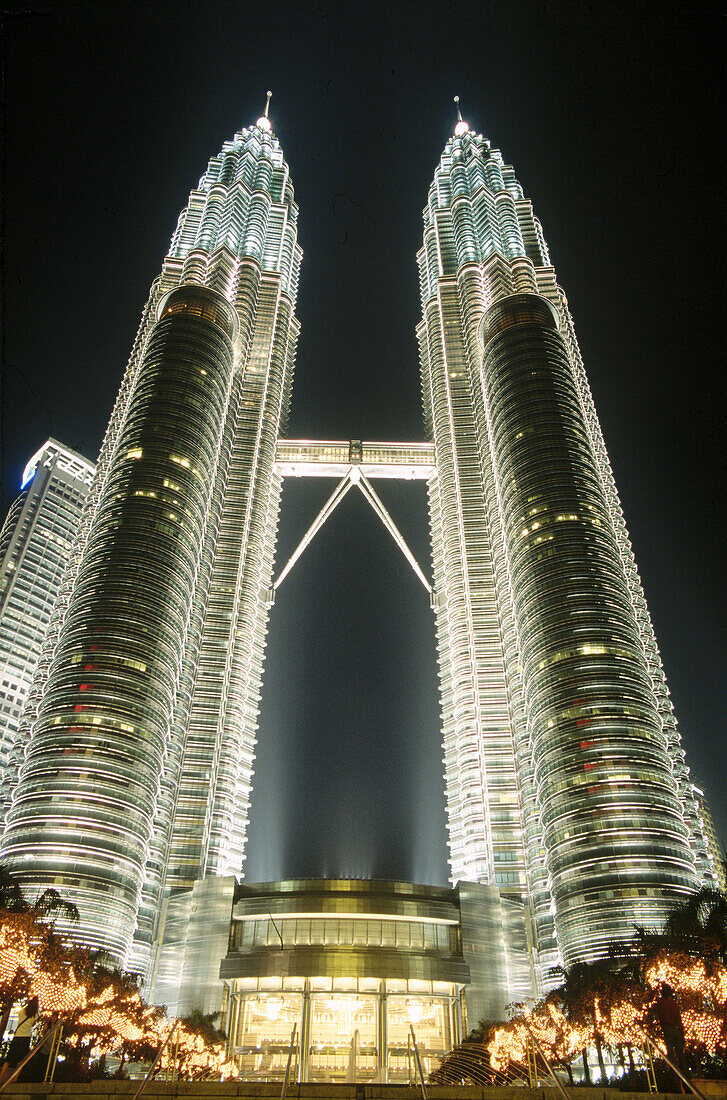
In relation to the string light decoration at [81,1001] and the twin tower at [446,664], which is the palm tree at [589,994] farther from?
the twin tower at [446,664]

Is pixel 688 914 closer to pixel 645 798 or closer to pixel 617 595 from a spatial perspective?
pixel 645 798

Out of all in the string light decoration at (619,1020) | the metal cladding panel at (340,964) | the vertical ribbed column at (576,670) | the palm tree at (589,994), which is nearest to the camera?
the string light decoration at (619,1020)

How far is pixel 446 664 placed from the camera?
580 feet

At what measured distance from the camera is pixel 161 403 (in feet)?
563

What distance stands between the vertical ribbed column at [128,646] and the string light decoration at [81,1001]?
Answer: 36.3 meters

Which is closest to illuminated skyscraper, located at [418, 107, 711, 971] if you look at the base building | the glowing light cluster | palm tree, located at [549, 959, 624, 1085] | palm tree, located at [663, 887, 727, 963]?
the base building

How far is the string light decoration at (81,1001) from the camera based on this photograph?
1590 inches

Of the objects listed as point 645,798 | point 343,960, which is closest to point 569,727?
point 645,798

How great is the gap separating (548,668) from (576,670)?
16.5ft

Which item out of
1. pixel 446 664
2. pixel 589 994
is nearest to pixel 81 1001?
pixel 589 994

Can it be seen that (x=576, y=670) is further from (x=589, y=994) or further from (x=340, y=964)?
(x=589, y=994)

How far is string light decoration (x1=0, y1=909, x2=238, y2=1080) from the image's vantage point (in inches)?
1590

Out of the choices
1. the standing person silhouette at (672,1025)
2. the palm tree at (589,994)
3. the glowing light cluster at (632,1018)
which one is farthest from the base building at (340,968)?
the standing person silhouette at (672,1025)

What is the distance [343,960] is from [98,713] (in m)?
52.1
